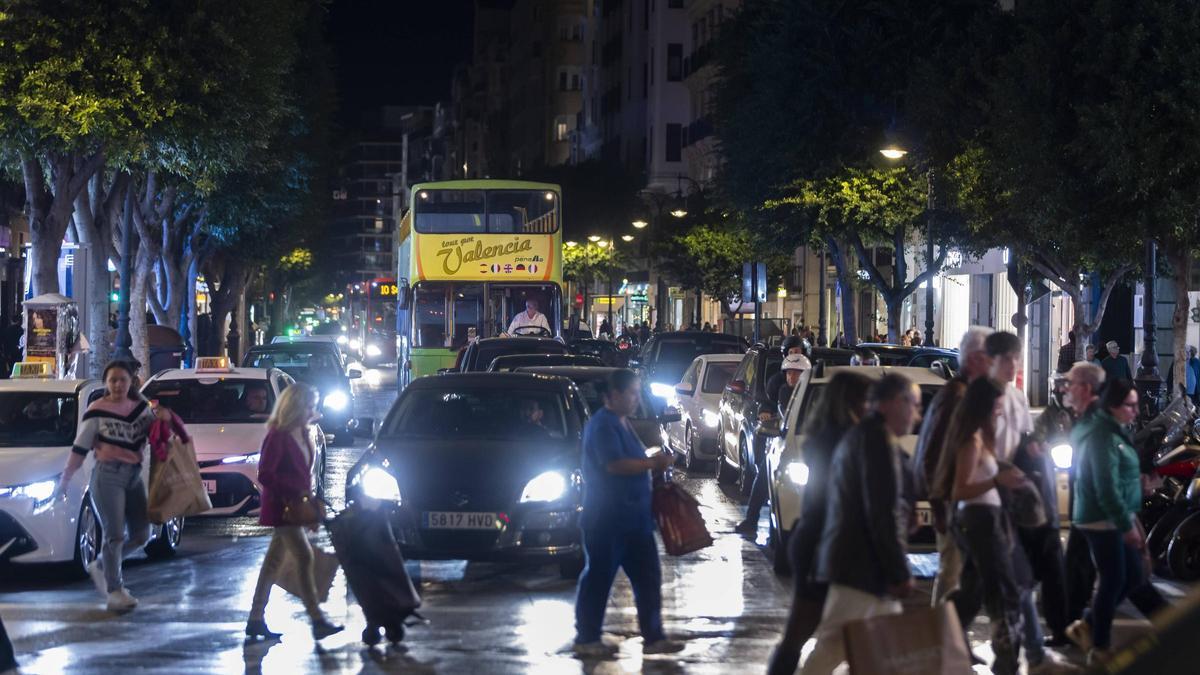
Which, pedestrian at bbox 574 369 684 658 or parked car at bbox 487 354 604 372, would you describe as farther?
parked car at bbox 487 354 604 372

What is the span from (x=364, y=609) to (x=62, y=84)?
742 inches

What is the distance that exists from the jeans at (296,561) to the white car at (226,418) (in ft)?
20.7

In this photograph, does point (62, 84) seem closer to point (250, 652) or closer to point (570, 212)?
point (250, 652)

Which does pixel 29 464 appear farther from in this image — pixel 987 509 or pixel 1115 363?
pixel 1115 363

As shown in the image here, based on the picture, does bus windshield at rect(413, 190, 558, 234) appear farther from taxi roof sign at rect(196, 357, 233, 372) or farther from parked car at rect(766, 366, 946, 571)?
parked car at rect(766, 366, 946, 571)

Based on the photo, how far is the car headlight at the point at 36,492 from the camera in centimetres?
1290

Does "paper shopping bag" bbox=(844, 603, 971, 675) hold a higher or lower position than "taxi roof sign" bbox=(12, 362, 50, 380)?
lower

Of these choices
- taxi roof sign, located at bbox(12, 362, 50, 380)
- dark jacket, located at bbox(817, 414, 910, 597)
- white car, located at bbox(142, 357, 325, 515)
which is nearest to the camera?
dark jacket, located at bbox(817, 414, 910, 597)

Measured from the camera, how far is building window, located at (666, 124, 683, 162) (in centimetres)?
8162

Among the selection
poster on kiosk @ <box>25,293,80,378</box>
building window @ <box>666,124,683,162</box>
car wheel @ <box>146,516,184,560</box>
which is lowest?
car wheel @ <box>146,516,184,560</box>

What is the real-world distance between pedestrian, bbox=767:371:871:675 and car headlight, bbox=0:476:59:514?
21.7 ft

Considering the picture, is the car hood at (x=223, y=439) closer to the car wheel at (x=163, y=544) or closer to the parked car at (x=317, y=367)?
the car wheel at (x=163, y=544)

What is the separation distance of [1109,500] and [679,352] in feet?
67.8

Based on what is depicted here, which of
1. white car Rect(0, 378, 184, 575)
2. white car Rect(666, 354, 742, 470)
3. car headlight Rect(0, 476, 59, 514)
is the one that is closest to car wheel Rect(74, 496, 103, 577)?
white car Rect(0, 378, 184, 575)
